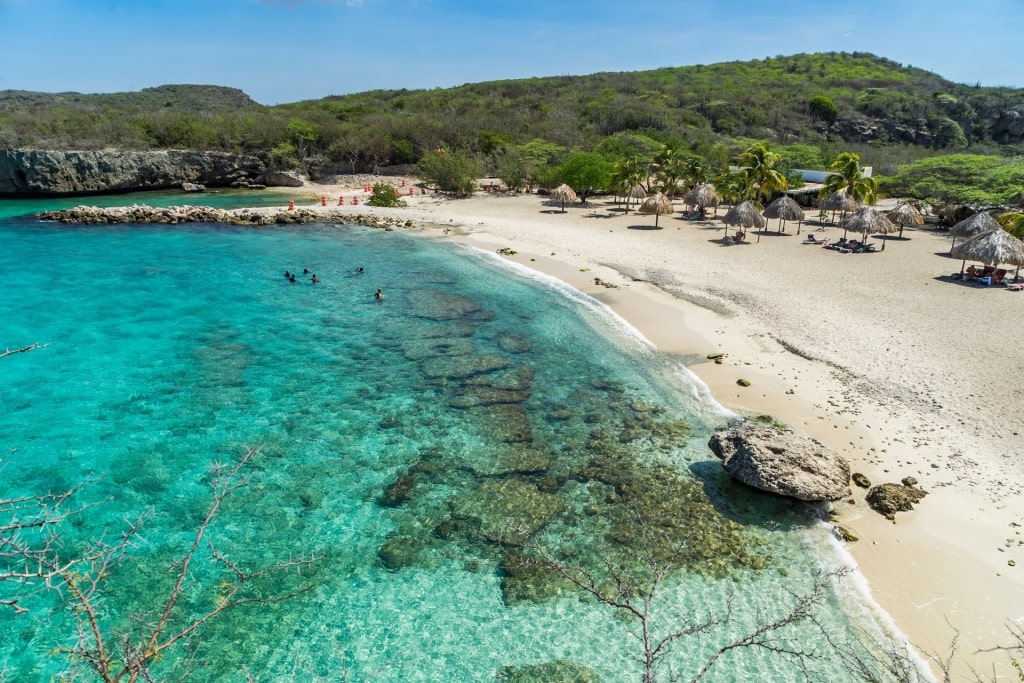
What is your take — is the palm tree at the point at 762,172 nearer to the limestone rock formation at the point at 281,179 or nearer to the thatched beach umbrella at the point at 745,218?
the thatched beach umbrella at the point at 745,218

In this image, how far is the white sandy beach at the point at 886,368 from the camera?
916 centimetres

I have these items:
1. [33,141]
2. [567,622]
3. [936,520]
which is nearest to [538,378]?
[567,622]

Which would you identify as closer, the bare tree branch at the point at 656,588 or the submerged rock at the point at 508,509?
the bare tree branch at the point at 656,588

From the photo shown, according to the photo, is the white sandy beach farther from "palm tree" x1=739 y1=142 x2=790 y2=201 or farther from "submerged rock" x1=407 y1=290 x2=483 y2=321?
"submerged rock" x1=407 y1=290 x2=483 y2=321

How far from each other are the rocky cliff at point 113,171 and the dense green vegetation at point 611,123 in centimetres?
424

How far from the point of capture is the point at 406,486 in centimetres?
1217

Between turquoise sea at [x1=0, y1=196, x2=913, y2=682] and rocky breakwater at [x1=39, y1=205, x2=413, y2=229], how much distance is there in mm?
18941

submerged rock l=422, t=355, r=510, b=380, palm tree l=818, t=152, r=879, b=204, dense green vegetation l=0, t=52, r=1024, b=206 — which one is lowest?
submerged rock l=422, t=355, r=510, b=380

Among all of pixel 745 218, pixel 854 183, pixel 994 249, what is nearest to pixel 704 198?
pixel 745 218

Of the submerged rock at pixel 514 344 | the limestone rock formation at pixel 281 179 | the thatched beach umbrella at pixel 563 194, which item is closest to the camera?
the submerged rock at pixel 514 344

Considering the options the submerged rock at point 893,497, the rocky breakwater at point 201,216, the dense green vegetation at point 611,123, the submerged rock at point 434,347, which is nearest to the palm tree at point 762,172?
the dense green vegetation at point 611,123

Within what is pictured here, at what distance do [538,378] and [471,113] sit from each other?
69.6 m

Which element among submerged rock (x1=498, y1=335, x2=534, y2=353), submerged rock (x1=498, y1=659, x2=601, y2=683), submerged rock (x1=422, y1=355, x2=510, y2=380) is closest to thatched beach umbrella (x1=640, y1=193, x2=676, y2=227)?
submerged rock (x1=498, y1=335, x2=534, y2=353)

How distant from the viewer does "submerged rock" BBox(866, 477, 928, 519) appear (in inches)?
416
